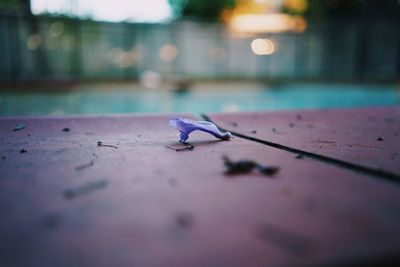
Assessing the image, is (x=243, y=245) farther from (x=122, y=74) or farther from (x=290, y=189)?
(x=122, y=74)

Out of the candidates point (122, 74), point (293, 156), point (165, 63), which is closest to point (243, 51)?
point (165, 63)

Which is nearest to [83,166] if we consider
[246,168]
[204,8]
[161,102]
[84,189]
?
[84,189]

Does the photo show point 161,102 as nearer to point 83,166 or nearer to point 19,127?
point 19,127

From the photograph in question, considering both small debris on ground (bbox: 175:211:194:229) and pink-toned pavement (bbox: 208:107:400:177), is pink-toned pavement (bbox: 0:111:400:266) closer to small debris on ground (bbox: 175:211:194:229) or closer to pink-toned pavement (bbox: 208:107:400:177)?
small debris on ground (bbox: 175:211:194:229)

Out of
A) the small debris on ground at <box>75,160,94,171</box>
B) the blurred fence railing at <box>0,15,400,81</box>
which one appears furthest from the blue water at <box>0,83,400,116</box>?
the blurred fence railing at <box>0,15,400,81</box>

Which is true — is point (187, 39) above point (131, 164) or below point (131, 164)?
above

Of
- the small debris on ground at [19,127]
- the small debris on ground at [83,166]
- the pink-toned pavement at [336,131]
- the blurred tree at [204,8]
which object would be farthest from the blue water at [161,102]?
the blurred tree at [204,8]
